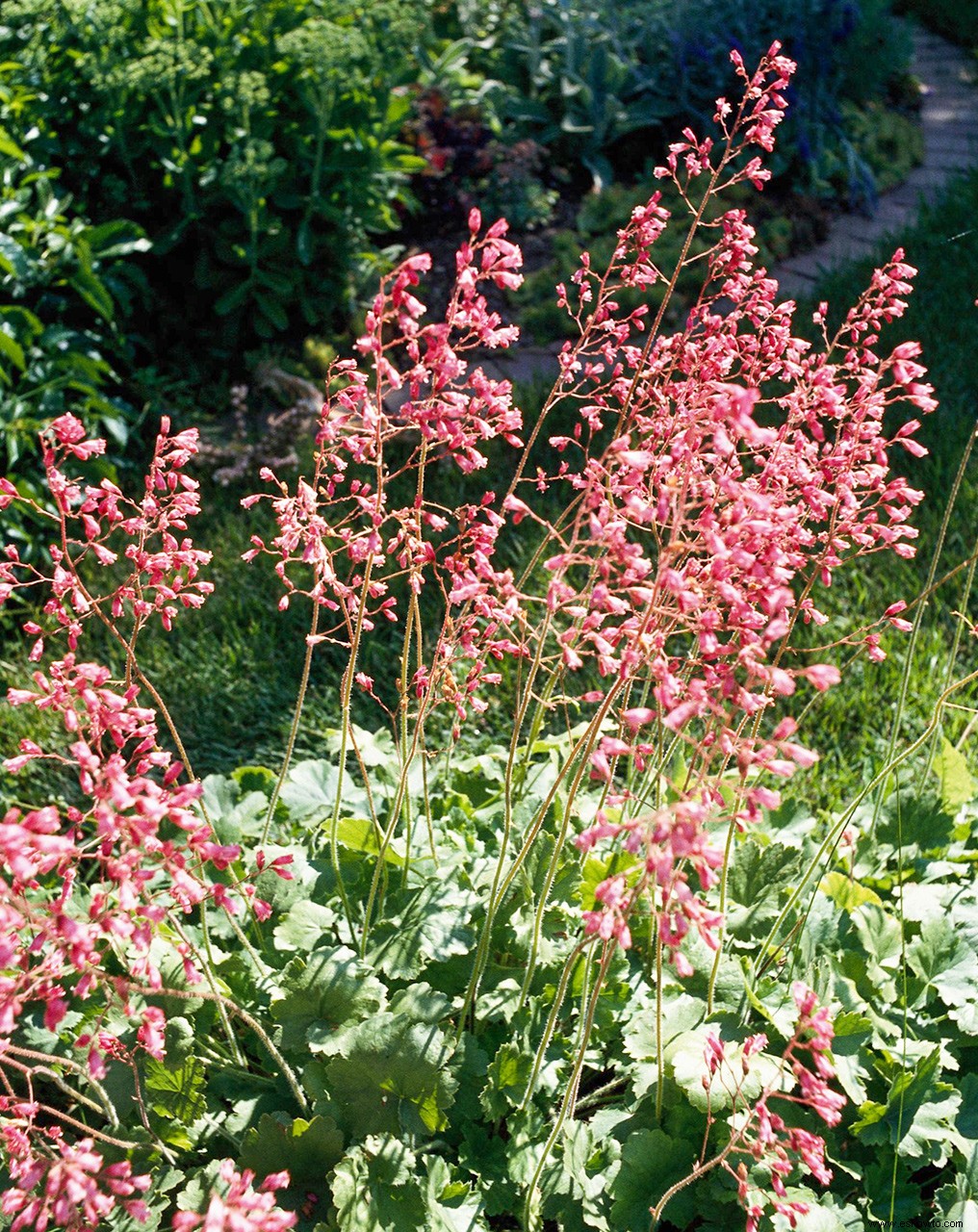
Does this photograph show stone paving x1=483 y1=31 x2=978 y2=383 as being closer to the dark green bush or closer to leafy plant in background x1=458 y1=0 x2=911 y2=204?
leafy plant in background x1=458 y1=0 x2=911 y2=204

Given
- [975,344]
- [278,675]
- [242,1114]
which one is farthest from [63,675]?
[975,344]

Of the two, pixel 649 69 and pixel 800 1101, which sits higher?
pixel 649 69

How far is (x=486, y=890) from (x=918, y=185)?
18.0ft

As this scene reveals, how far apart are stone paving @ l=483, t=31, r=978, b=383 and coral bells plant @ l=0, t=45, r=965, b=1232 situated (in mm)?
2534

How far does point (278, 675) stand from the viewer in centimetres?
357

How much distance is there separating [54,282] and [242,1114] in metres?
3.17

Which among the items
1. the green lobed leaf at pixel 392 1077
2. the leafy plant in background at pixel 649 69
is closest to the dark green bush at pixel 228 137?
the leafy plant in background at pixel 649 69

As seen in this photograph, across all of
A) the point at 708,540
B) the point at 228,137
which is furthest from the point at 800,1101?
the point at 228,137

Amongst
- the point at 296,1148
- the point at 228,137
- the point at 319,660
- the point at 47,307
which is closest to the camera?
the point at 296,1148

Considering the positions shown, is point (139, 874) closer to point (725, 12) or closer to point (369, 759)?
point (369, 759)

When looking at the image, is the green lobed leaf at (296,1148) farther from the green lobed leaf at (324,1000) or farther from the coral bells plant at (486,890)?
the green lobed leaf at (324,1000)

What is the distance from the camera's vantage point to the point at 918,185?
6.46 meters

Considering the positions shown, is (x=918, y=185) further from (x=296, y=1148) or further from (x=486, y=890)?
(x=296, y=1148)

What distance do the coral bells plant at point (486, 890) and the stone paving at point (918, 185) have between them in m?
2.53
